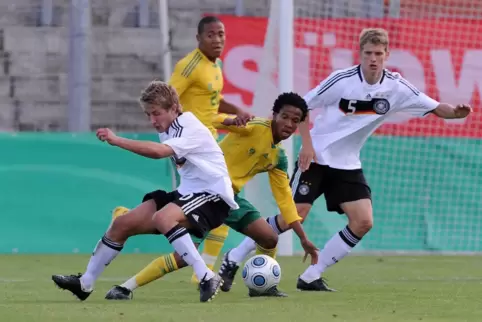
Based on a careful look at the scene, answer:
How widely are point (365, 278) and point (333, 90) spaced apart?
189 cm

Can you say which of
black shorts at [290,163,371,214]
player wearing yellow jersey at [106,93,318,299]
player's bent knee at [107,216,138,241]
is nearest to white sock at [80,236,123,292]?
player's bent knee at [107,216,138,241]

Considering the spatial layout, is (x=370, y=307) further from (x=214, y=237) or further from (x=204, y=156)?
(x=214, y=237)

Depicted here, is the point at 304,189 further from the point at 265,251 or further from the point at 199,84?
the point at 199,84

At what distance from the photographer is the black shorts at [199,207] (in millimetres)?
7266

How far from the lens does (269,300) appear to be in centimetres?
742

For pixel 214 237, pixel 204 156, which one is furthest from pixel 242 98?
pixel 204 156

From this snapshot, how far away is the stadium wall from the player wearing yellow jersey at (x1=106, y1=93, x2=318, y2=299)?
4334mm

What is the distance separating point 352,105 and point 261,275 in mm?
1687

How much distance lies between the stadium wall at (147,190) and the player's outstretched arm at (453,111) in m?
4.53

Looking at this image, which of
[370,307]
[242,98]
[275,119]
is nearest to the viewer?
[370,307]

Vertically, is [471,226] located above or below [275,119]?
below

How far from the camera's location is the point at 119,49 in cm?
1702

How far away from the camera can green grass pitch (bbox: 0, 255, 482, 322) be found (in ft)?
20.8

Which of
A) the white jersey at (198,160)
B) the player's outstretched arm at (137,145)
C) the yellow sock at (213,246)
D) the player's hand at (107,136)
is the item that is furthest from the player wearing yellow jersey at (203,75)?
the player's hand at (107,136)
